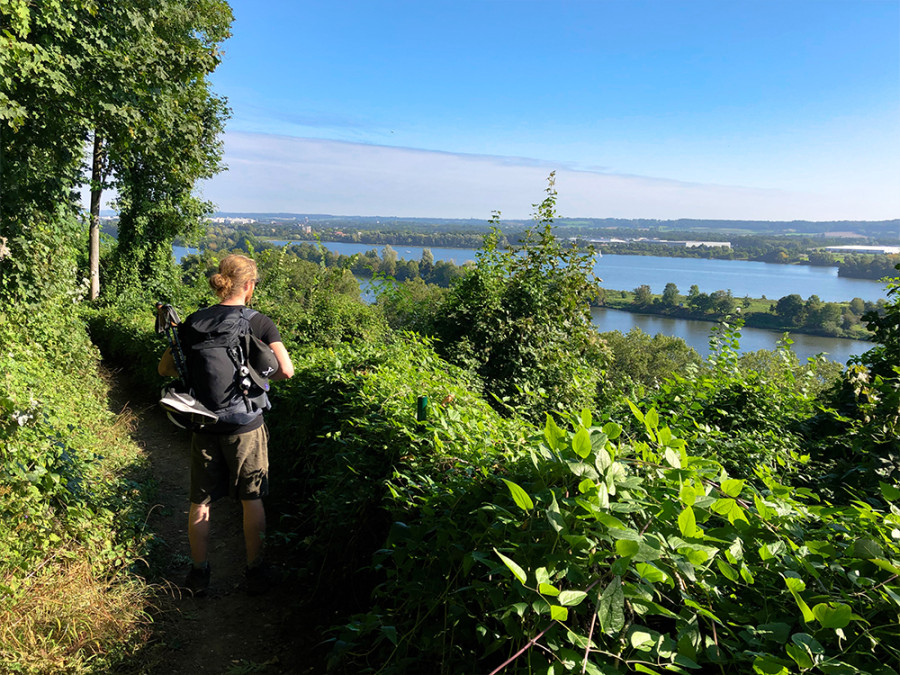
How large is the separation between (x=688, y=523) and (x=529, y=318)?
690 cm

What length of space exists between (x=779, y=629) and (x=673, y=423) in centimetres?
315

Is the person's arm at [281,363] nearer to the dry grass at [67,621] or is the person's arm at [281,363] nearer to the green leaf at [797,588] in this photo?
the dry grass at [67,621]

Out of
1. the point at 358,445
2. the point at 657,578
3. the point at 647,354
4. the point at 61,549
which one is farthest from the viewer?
the point at 647,354

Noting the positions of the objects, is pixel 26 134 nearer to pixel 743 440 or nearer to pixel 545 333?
pixel 545 333

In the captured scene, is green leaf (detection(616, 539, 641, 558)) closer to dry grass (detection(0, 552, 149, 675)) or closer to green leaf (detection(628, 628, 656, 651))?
green leaf (detection(628, 628, 656, 651))

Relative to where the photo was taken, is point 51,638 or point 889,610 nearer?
point 889,610

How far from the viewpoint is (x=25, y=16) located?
605 centimetres

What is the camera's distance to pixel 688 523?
143 cm

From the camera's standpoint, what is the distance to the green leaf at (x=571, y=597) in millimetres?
1341

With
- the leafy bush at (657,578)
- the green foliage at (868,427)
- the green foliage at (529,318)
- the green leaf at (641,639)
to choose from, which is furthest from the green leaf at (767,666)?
the green foliage at (529,318)

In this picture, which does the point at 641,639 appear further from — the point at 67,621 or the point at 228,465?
the point at 228,465

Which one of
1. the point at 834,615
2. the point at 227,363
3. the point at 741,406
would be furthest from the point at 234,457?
the point at 741,406

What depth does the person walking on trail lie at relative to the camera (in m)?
3.67

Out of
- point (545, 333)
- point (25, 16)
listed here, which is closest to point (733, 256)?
point (545, 333)
